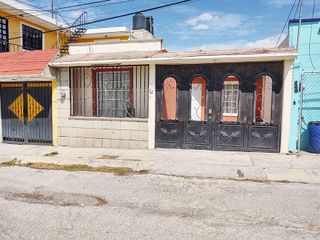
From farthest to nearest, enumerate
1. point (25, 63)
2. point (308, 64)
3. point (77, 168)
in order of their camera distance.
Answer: point (25, 63) < point (308, 64) < point (77, 168)

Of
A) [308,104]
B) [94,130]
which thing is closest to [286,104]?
[308,104]

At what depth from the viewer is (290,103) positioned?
303 inches

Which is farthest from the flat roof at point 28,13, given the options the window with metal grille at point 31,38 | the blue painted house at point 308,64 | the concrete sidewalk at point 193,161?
the blue painted house at point 308,64

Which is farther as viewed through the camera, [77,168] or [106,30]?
[106,30]

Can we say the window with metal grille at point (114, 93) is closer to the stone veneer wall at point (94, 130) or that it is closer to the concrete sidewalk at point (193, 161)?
the stone veneer wall at point (94, 130)

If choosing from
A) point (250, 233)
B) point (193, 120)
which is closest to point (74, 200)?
point (250, 233)

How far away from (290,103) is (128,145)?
5.28 metres

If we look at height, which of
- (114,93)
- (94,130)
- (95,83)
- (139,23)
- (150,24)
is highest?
(150,24)

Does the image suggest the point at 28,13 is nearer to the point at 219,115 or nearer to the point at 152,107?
the point at 152,107

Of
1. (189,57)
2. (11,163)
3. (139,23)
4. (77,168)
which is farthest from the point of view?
(139,23)

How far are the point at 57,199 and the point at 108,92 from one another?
571 cm

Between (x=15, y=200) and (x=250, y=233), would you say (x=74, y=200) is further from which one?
(x=250, y=233)

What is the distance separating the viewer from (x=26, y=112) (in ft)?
33.0

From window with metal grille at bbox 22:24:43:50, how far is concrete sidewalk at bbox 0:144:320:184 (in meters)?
10.9
